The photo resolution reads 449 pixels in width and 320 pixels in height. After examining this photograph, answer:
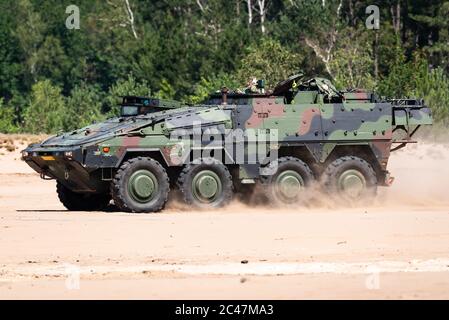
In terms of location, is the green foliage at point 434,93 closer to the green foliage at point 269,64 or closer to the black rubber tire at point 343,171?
the green foliage at point 269,64

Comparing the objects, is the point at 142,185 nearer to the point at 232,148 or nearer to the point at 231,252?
the point at 232,148

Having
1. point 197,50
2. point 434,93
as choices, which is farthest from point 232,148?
point 197,50

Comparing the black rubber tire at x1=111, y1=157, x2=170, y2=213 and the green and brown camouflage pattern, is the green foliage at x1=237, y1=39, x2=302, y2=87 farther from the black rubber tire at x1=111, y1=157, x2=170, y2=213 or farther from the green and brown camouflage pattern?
the black rubber tire at x1=111, y1=157, x2=170, y2=213

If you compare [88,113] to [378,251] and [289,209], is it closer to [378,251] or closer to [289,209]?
[289,209]

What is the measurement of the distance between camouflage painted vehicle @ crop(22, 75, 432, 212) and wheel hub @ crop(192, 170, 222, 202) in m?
0.02

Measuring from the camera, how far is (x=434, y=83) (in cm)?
4597

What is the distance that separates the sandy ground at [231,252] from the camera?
14.1m

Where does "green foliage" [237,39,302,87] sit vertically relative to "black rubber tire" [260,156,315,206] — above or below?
above

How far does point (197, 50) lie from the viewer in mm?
65438

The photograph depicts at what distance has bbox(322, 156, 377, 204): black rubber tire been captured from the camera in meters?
24.7

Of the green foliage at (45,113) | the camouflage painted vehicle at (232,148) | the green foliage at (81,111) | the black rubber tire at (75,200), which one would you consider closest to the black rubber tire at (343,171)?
the camouflage painted vehicle at (232,148)

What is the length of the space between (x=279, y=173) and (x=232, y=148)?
0.93 metres

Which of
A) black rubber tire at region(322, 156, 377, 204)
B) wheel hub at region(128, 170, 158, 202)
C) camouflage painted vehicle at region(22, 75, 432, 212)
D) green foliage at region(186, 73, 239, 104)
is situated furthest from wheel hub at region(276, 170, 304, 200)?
green foliage at region(186, 73, 239, 104)

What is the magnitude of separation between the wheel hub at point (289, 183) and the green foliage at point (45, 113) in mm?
31071
